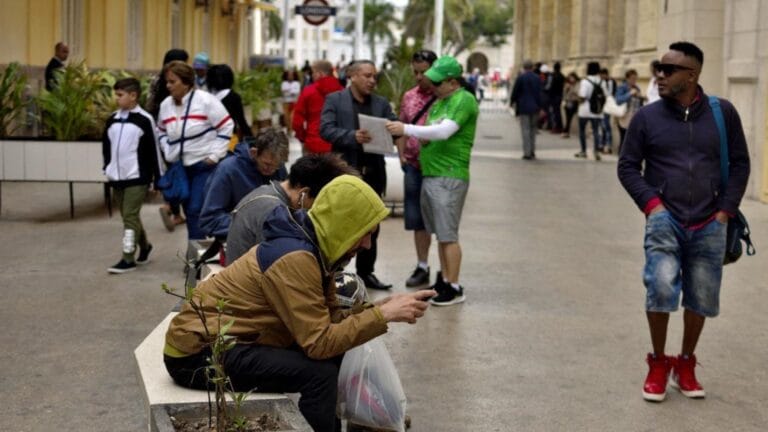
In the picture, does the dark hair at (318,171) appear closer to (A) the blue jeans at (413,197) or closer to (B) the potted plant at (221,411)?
(B) the potted plant at (221,411)

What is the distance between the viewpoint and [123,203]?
1070 centimetres

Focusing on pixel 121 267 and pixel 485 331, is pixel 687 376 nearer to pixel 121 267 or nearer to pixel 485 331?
pixel 485 331

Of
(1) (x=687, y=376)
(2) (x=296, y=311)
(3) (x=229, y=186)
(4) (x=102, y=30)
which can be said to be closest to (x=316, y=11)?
(4) (x=102, y=30)

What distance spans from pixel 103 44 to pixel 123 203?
12.5m

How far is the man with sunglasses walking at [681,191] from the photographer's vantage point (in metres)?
6.80

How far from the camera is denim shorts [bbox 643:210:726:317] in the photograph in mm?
6777

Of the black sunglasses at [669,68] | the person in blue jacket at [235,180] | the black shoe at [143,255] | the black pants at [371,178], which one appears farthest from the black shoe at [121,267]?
the black sunglasses at [669,68]

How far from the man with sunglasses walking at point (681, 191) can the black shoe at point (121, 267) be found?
495 centimetres

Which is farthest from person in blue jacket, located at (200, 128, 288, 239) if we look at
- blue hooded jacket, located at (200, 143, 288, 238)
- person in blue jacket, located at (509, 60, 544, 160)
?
person in blue jacket, located at (509, 60, 544, 160)

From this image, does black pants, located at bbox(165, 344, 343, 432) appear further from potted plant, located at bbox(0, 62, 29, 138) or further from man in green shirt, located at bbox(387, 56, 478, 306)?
potted plant, located at bbox(0, 62, 29, 138)

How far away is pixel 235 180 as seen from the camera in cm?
833

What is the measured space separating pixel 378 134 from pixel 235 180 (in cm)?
174

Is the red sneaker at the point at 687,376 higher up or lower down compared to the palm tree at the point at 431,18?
lower down

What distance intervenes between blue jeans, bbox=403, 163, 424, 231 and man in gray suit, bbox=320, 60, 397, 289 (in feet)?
0.88
